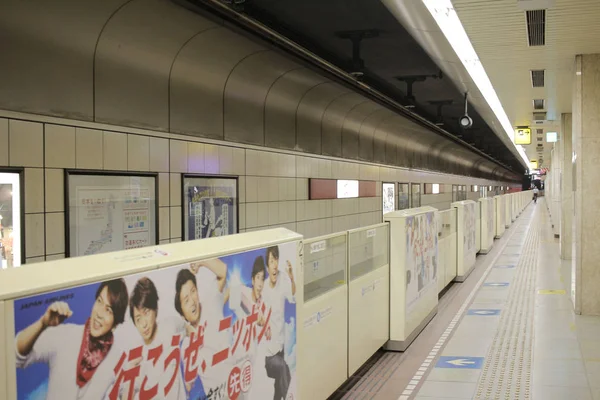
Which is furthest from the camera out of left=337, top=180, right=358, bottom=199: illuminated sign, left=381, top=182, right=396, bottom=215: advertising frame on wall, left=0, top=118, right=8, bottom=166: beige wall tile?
left=381, top=182, right=396, bottom=215: advertising frame on wall

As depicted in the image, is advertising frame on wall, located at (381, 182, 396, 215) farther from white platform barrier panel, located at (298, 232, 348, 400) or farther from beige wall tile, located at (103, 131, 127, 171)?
white platform barrier panel, located at (298, 232, 348, 400)

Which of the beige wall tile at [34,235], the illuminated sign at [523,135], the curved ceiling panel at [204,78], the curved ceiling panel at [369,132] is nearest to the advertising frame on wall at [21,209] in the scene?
the beige wall tile at [34,235]

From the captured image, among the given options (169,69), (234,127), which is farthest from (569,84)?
(169,69)

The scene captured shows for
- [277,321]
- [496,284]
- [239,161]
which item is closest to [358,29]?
[239,161]

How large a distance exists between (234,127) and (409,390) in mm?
4806

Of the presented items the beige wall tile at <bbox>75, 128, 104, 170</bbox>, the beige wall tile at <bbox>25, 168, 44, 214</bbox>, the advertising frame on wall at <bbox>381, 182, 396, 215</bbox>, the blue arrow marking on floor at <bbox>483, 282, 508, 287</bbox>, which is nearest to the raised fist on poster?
the beige wall tile at <bbox>25, 168, 44, 214</bbox>

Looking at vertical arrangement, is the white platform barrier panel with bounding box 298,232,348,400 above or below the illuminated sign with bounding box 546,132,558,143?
below

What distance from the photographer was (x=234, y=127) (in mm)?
8375

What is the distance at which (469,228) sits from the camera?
11.9m

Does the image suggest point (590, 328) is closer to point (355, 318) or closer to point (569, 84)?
point (355, 318)

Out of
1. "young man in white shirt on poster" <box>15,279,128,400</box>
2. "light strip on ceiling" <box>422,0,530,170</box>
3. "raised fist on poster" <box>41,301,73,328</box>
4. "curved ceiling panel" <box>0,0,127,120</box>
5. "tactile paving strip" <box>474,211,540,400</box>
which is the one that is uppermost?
"light strip on ceiling" <box>422,0,530,170</box>

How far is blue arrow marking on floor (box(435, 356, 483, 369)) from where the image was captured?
5414mm

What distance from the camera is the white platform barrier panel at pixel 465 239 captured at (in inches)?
415

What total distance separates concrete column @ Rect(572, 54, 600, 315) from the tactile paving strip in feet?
2.57
